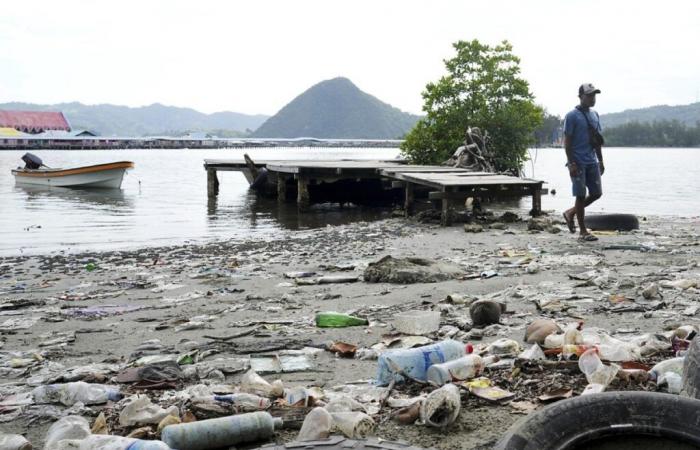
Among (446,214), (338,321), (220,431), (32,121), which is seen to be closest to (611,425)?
(220,431)

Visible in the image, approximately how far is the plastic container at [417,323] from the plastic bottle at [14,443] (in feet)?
8.45

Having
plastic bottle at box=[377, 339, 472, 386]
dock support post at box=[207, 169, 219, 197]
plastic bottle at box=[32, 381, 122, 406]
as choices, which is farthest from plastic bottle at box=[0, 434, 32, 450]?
dock support post at box=[207, 169, 219, 197]

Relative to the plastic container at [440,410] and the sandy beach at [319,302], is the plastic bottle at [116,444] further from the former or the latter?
the plastic container at [440,410]

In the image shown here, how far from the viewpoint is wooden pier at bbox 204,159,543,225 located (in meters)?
14.0

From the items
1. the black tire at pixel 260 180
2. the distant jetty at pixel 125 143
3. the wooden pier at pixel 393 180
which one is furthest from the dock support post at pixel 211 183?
the distant jetty at pixel 125 143

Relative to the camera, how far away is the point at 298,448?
2.50m

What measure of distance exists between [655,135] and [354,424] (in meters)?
145

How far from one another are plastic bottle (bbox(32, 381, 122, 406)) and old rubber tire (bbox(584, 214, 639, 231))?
938cm

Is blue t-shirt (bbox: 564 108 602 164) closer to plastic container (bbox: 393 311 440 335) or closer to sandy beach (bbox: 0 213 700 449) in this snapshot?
sandy beach (bbox: 0 213 700 449)

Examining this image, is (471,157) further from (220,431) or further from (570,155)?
(220,431)

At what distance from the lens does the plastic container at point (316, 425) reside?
2.88m

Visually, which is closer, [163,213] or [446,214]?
[446,214]

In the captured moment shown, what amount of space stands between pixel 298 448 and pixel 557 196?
27.2 meters

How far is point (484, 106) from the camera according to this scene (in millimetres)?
24672
